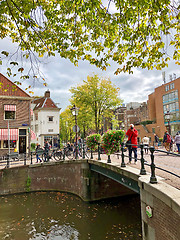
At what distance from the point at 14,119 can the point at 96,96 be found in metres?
10.1

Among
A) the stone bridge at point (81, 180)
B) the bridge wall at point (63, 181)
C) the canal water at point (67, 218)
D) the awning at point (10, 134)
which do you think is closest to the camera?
the stone bridge at point (81, 180)

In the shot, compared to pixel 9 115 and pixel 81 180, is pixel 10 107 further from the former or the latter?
pixel 81 180

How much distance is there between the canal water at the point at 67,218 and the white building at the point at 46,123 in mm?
16262

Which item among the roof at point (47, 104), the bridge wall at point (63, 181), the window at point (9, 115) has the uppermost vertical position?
the roof at point (47, 104)

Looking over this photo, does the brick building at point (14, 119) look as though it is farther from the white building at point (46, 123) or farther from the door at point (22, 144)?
the white building at point (46, 123)

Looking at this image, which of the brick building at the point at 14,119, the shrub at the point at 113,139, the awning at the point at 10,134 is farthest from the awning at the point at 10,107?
the shrub at the point at 113,139

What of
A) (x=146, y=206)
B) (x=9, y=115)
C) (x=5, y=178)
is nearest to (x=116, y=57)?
(x=146, y=206)

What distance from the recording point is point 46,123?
29.0m

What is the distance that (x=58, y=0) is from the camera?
4.71 m

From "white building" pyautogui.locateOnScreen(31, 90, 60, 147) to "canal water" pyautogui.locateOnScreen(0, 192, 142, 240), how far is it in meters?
16.3

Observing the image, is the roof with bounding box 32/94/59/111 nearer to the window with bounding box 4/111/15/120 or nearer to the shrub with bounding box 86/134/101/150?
the window with bounding box 4/111/15/120

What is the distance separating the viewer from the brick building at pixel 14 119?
1895 cm

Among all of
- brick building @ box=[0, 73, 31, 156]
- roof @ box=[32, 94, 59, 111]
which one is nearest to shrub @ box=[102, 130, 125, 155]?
brick building @ box=[0, 73, 31, 156]

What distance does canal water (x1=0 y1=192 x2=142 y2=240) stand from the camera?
7.86 m
